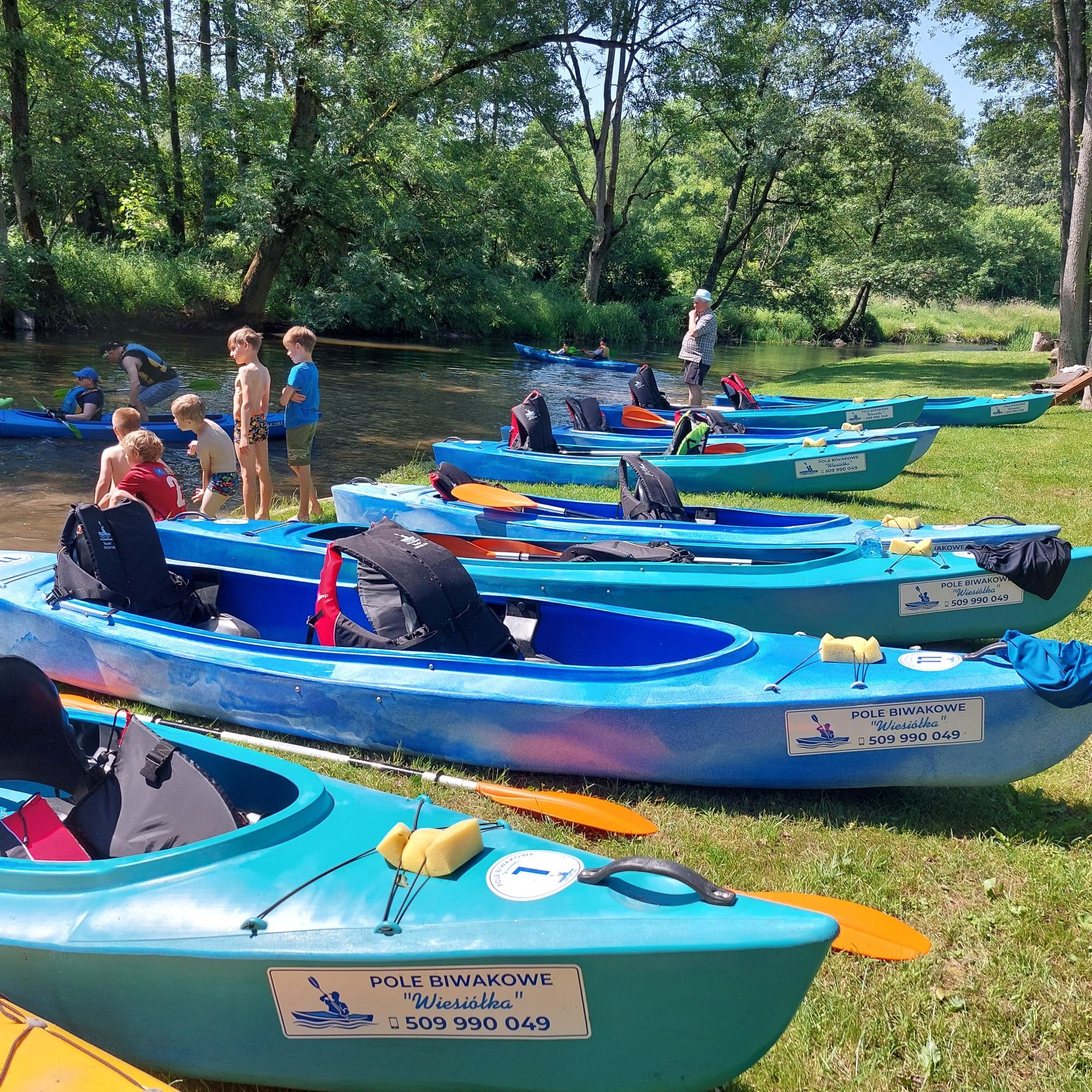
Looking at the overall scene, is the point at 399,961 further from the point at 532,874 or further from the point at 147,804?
the point at 147,804

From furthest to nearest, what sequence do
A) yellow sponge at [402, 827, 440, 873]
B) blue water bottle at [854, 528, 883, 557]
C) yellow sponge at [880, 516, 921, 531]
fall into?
yellow sponge at [880, 516, 921, 531] < blue water bottle at [854, 528, 883, 557] < yellow sponge at [402, 827, 440, 873]

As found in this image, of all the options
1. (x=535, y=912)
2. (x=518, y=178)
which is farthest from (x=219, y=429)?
(x=518, y=178)

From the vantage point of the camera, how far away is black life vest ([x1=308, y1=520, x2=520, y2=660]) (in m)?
4.32

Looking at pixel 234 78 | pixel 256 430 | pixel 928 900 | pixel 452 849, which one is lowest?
pixel 928 900

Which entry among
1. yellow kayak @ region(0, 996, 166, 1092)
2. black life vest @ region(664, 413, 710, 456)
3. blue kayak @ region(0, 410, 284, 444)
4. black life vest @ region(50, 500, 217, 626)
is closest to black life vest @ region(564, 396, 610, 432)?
black life vest @ region(664, 413, 710, 456)

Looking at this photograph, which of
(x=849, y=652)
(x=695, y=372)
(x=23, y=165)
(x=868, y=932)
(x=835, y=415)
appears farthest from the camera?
(x=23, y=165)

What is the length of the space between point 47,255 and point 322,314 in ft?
23.6

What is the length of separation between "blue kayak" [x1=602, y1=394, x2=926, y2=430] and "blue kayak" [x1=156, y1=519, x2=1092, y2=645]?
7143 mm

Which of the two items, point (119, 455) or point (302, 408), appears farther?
point (302, 408)

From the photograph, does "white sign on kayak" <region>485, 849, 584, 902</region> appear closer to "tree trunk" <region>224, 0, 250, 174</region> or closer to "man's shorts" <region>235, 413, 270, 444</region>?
"man's shorts" <region>235, 413, 270, 444</region>

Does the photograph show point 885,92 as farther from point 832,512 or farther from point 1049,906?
point 1049,906

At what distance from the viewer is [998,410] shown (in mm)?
13672

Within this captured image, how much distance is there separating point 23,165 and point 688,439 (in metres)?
20.5

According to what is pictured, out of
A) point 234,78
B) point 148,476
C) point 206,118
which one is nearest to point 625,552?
point 148,476
